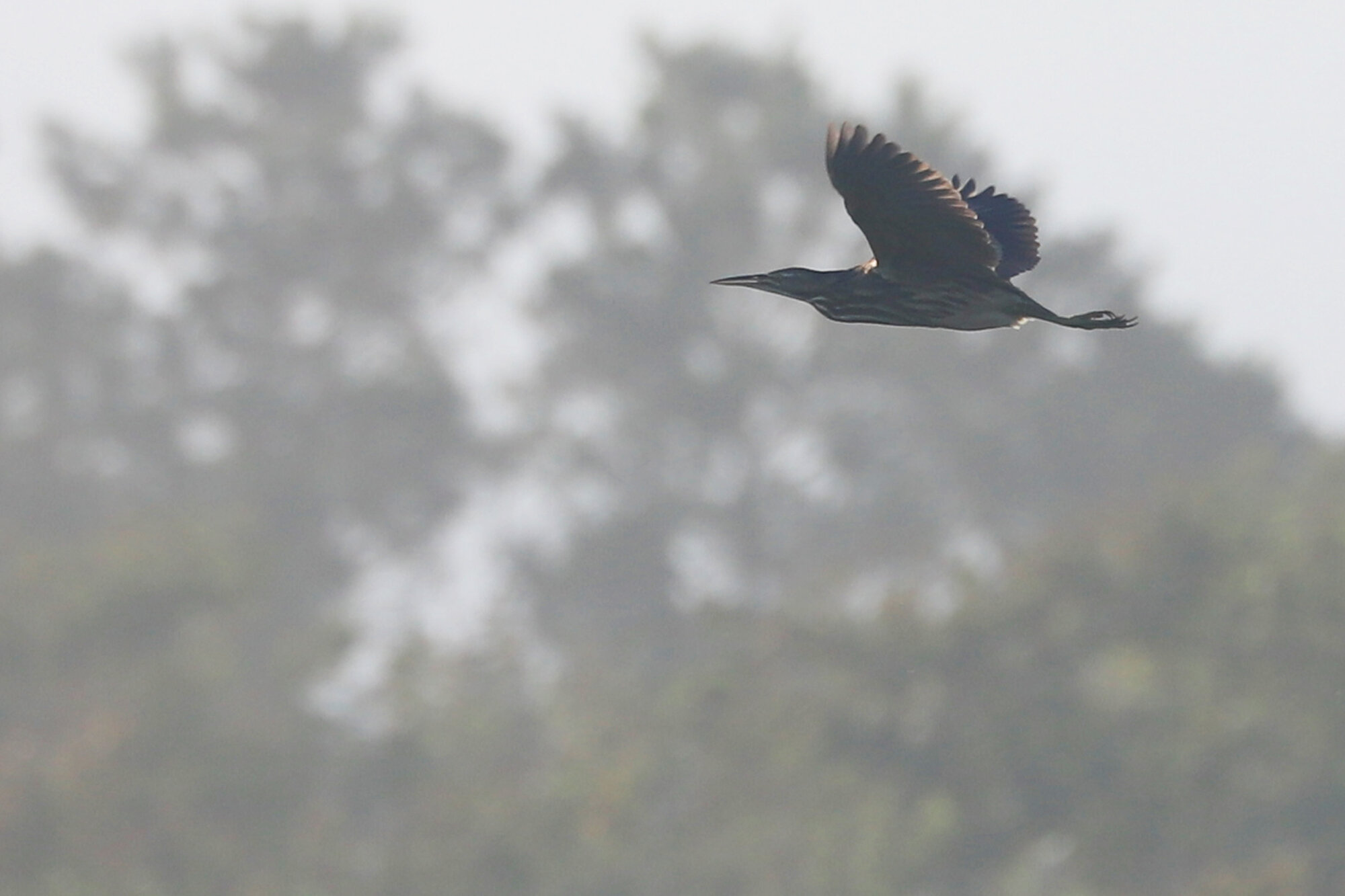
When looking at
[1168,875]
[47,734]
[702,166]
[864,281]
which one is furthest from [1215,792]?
[702,166]

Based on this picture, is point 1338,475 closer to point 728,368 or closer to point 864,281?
point 728,368

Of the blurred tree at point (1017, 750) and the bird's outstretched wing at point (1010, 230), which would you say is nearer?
the bird's outstretched wing at point (1010, 230)

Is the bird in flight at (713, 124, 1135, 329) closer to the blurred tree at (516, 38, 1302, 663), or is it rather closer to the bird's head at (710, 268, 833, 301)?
the bird's head at (710, 268, 833, 301)

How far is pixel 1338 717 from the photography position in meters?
24.6

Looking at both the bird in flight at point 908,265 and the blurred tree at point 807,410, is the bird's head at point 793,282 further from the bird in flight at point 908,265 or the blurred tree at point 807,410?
the blurred tree at point 807,410

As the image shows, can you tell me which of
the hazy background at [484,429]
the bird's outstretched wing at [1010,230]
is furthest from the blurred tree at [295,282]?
the bird's outstretched wing at [1010,230]

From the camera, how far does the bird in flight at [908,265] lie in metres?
7.09

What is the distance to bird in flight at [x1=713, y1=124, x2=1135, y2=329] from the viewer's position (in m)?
7.09

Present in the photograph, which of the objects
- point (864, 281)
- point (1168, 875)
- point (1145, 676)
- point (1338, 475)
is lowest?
point (864, 281)

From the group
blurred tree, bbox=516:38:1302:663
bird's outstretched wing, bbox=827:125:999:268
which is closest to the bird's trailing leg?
bird's outstretched wing, bbox=827:125:999:268

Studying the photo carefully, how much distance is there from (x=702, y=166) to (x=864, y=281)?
46.5 meters

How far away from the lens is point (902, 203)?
7.13m

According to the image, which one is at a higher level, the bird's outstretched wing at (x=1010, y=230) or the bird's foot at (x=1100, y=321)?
the bird's outstretched wing at (x=1010, y=230)

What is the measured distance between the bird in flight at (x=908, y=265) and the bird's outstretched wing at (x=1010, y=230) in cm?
77
